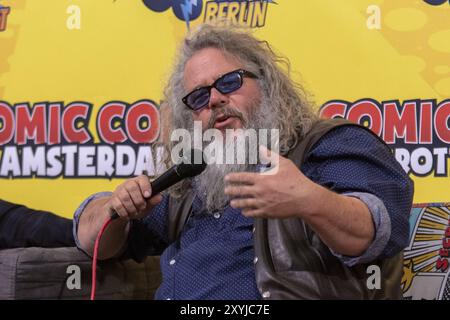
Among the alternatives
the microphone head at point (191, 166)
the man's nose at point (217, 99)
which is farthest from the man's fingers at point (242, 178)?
the man's nose at point (217, 99)

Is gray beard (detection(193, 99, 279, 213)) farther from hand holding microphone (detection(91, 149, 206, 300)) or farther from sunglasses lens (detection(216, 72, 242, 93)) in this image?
hand holding microphone (detection(91, 149, 206, 300))

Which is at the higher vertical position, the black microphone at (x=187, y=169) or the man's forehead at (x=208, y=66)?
the man's forehead at (x=208, y=66)

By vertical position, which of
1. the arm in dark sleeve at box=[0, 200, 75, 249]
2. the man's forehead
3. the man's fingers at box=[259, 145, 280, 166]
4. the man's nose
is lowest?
the arm in dark sleeve at box=[0, 200, 75, 249]

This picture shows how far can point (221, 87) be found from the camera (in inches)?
62.2

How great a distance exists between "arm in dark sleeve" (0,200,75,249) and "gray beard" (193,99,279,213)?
1.98 feet

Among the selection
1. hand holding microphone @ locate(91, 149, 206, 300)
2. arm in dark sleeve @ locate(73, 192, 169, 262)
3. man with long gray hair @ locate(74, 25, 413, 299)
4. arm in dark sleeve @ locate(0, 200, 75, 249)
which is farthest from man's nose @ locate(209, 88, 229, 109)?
arm in dark sleeve @ locate(0, 200, 75, 249)

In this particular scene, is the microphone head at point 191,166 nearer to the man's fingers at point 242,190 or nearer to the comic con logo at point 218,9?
the man's fingers at point 242,190

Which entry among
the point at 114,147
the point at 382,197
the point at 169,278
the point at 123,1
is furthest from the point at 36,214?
the point at 382,197

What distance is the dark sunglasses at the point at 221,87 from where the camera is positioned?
158 cm

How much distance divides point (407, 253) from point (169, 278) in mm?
797

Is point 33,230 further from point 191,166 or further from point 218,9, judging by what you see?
point 218,9

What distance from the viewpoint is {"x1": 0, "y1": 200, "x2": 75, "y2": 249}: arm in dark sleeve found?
6.27 ft

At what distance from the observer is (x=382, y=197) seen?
1262 millimetres
